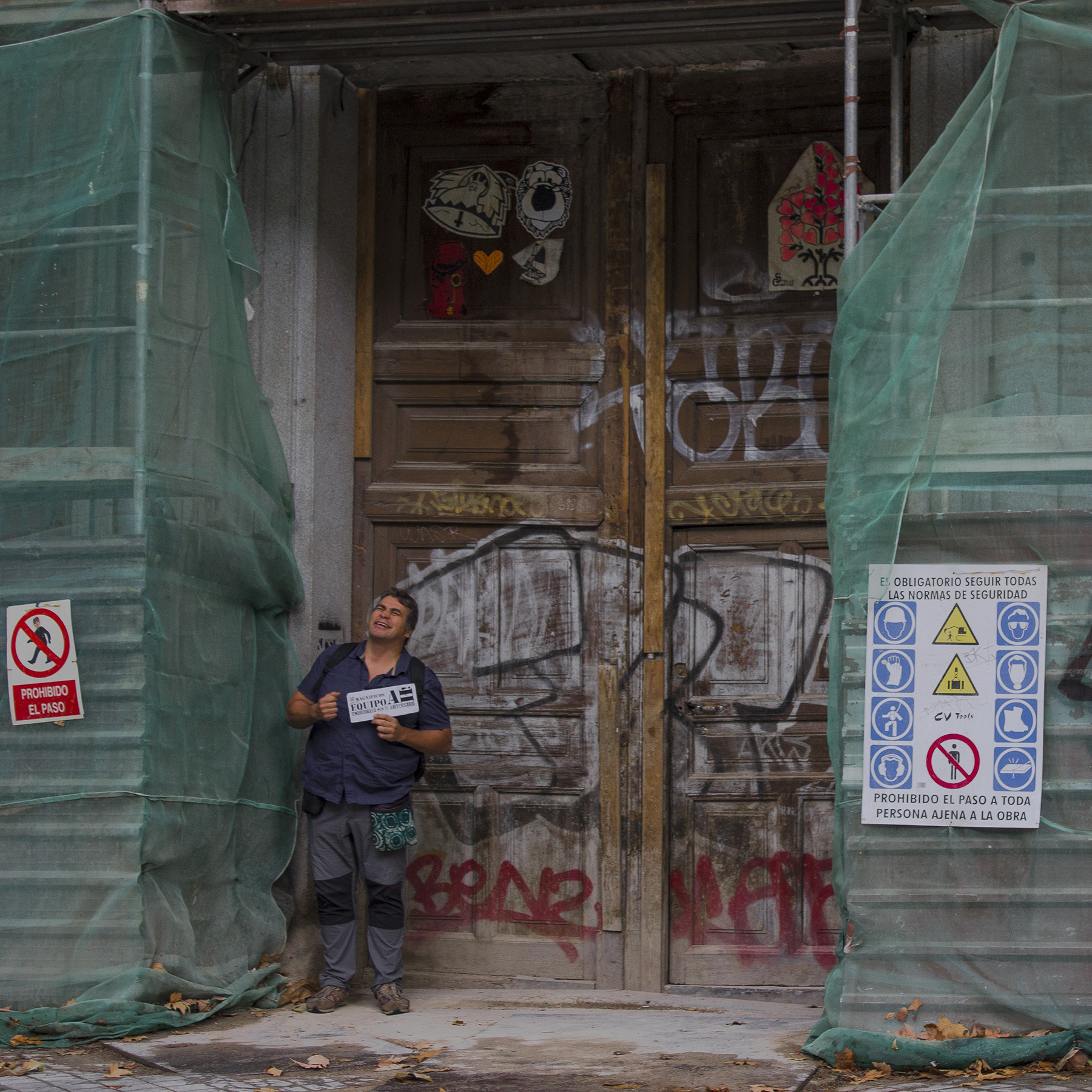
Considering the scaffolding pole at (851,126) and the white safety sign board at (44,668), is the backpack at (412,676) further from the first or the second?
the scaffolding pole at (851,126)

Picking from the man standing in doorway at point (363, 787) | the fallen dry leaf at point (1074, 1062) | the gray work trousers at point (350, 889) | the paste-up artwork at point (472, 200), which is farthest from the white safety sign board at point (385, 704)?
the fallen dry leaf at point (1074, 1062)

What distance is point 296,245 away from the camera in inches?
259

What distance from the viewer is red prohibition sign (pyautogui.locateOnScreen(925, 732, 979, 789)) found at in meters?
5.13

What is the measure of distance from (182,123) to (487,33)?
1282mm

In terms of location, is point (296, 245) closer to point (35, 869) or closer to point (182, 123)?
point (182, 123)

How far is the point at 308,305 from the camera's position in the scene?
654 cm

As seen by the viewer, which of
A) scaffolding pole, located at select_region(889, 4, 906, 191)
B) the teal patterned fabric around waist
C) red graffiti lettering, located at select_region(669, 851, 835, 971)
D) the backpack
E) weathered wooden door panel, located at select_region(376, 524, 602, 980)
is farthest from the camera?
weathered wooden door panel, located at select_region(376, 524, 602, 980)

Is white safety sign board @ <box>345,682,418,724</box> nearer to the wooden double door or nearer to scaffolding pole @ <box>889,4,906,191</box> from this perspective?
the wooden double door

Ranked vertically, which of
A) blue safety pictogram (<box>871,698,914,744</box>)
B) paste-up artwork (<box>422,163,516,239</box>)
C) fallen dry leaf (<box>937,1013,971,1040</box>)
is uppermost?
paste-up artwork (<box>422,163,516,239</box>)

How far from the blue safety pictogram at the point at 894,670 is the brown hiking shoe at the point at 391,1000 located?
2304 millimetres

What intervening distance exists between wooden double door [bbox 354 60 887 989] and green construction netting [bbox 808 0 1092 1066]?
3.81ft

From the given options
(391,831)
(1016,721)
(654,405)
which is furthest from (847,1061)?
(654,405)

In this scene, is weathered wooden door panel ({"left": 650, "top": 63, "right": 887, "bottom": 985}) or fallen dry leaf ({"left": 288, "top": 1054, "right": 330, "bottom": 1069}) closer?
fallen dry leaf ({"left": 288, "top": 1054, "right": 330, "bottom": 1069})

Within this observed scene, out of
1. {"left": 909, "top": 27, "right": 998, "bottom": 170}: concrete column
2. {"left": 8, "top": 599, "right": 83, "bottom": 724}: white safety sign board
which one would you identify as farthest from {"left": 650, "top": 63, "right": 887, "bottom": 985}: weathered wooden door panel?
{"left": 8, "top": 599, "right": 83, "bottom": 724}: white safety sign board
